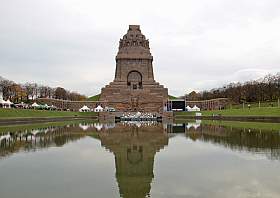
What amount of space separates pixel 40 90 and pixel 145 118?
5810 centimetres

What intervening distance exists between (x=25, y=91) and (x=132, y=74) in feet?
104

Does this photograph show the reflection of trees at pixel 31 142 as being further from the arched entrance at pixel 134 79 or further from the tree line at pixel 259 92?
the arched entrance at pixel 134 79

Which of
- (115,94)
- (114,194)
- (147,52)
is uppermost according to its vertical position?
(147,52)

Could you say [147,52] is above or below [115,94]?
above

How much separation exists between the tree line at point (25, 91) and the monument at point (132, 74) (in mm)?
25236

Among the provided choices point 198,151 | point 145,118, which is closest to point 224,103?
point 145,118

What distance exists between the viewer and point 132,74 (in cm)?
9512

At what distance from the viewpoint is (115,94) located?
84562mm

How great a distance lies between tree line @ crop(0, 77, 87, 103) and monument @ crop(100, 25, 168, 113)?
82.8ft

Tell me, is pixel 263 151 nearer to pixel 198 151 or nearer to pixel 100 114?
pixel 198 151

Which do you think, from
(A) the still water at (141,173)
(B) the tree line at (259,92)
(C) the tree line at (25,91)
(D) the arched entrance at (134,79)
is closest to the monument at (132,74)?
(D) the arched entrance at (134,79)

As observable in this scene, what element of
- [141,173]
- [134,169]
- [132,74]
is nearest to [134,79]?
[132,74]

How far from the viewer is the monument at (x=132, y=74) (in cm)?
8388

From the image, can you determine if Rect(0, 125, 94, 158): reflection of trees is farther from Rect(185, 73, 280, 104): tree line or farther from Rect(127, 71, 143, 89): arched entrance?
Rect(127, 71, 143, 89): arched entrance
